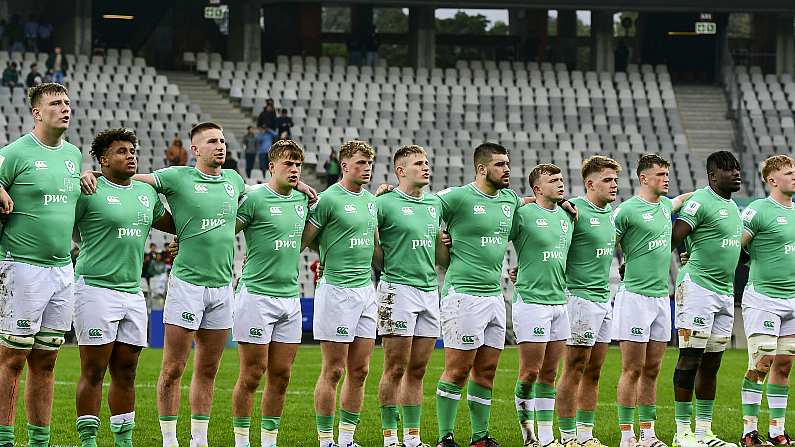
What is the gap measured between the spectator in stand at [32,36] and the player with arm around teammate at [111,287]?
28.2 m

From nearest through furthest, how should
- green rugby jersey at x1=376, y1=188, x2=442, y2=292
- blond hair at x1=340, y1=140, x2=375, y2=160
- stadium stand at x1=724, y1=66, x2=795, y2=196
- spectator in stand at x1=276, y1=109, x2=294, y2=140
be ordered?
1. blond hair at x1=340, y1=140, x2=375, y2=160
2. green rugby jersey at x1=376, y1=188, x2=442, y2=292
3. spectator in stand at x1=276, y1=109, x2=294, y2=140
4. stadium stand at x1=724, y1=66, x2=795, y2=196

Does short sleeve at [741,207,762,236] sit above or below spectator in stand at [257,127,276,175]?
below

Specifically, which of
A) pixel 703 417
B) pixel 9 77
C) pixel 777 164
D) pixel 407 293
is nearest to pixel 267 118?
pixel 9 77

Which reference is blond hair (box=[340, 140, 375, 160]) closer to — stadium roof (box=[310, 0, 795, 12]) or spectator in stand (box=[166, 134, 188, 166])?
spectator in stand (box=[166, 134, 188, 166])

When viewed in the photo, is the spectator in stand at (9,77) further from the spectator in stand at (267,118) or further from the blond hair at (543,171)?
the blond hair at (543,171)

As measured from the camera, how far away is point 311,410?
1642 cm

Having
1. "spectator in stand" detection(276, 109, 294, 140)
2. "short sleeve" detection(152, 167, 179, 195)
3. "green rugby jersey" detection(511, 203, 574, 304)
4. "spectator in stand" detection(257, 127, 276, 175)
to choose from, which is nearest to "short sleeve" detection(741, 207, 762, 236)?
"green rugby jersey" detection(511, 203, 574, 304)

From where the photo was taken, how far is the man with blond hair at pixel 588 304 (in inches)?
510

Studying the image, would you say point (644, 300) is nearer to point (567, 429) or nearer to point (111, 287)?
point (567, 429)

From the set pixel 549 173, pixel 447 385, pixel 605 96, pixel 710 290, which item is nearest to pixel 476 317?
pixel 447 385

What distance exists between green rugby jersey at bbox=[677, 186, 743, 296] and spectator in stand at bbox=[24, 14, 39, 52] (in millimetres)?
27740

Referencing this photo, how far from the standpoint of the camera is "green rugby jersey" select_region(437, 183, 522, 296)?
12648mm

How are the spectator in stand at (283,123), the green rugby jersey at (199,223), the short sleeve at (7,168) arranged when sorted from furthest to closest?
1. the spectator in stand at (283,123)
2. the green rugby jersey at (199,223)
3. the short sleeve at (7,168)

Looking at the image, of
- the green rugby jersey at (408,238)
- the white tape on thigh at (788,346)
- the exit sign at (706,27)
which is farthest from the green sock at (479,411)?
the exit sign at (706,27)
